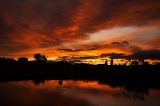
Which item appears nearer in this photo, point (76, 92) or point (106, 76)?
point (76, 92)

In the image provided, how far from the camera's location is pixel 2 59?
18150 cm

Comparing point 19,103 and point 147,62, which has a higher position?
point 147,62

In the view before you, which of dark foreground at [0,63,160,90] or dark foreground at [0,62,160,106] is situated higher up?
dark foreground at [0,63,160,90]

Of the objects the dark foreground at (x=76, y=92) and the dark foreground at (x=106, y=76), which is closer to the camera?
the dark foreground at (x=76, y=92)

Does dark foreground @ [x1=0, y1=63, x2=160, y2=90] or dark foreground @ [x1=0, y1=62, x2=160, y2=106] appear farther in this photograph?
dark foreground @ [x1=0, y1=63, x2=160, y2=90]

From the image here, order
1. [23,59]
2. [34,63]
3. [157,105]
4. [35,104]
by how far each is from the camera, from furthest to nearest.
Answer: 1. [23,59]
2. [34,63]
3. [157,105]
4. [35,104]

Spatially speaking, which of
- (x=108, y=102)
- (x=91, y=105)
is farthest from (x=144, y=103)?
(x=91, y=105)

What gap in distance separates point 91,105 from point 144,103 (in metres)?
10.2

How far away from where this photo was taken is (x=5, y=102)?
126 ft

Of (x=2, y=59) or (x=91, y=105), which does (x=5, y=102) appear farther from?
(x=2, y=59)

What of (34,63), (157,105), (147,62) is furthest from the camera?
(34,63)

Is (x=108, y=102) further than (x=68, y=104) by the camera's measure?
Yes

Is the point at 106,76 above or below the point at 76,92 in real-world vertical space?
above

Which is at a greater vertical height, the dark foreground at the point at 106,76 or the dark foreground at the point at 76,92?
the dark foreground at the point at 106,76
